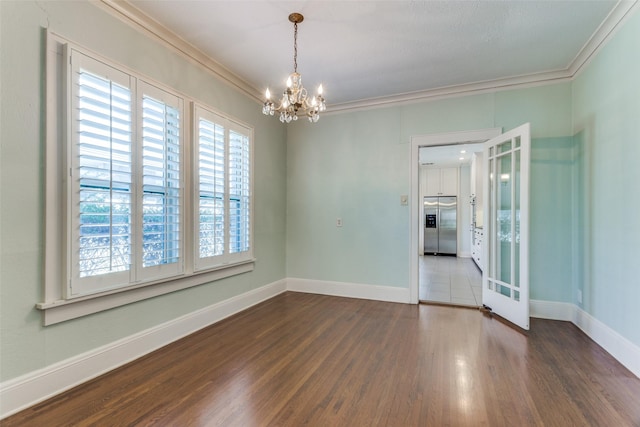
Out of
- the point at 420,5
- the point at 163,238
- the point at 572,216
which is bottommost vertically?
the point at 163,238

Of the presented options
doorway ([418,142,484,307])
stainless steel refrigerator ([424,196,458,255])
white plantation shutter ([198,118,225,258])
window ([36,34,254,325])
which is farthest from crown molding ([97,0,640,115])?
stainless steel refrigerator ([424,196,458,255])

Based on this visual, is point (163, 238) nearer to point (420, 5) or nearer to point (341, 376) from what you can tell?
point (341, 376)

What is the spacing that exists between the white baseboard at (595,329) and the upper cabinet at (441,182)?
623 centimetres

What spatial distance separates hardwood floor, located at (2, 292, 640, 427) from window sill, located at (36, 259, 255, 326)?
1.68 ft

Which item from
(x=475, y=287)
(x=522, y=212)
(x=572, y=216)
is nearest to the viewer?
(x=522, y=212)

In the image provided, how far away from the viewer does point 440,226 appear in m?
9.39

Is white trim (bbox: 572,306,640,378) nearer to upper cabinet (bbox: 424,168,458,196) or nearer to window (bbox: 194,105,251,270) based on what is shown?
window (bbox: 194,105,251,270)

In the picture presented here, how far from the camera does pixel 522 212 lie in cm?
330

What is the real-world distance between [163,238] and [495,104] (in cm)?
424

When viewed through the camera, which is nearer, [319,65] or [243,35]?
[243,35]

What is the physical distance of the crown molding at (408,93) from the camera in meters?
2.43

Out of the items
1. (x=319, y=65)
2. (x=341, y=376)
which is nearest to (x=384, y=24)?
(x=319, y=65)

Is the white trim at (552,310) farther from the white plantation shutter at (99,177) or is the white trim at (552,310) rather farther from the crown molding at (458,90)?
the white plantation shutter at (99,177)

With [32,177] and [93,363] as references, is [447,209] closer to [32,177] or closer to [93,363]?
[93,363]
